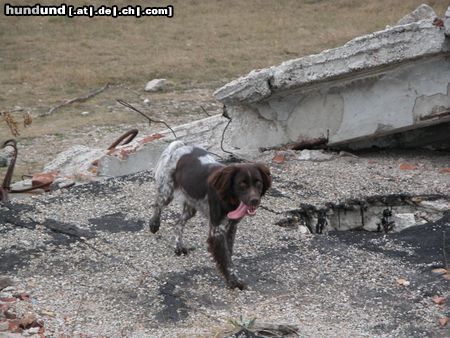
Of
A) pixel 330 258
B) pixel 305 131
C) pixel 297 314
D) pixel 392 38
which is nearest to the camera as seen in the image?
pixel 297 314

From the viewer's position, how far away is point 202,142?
11523 millimetres

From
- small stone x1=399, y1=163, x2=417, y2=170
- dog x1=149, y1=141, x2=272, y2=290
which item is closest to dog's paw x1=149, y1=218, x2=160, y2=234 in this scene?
dog x1=149, y1=141, x2=272, y2=290

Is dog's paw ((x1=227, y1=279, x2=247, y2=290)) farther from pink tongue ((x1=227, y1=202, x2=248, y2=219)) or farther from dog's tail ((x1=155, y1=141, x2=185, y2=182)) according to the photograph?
dog's tail ((x1=155, y1=141, x2=185, y2=182))

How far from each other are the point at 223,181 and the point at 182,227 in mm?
1209

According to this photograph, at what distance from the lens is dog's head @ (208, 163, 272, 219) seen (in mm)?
7004

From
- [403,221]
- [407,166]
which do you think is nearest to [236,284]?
[403,221]

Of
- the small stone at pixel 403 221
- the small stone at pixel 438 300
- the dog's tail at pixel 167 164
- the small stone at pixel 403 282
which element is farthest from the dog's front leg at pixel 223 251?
the small stone at pixel 403 221

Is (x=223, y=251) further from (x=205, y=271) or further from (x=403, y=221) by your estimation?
(x=403, y=221)

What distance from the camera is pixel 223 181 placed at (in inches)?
279

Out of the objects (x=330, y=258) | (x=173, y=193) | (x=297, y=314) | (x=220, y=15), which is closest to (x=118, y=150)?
(x=173, y=193)

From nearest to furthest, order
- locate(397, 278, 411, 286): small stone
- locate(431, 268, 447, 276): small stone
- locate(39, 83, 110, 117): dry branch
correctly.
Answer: locate(397, 278, 411, 286): small stone < locate(431, 268, 447, 276): small stone < locate(39, 83, 110, 117): dry branch

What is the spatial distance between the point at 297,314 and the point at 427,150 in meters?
5.24

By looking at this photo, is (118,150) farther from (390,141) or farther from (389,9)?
(389,9)

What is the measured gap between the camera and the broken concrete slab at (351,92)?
10359 millimetres
